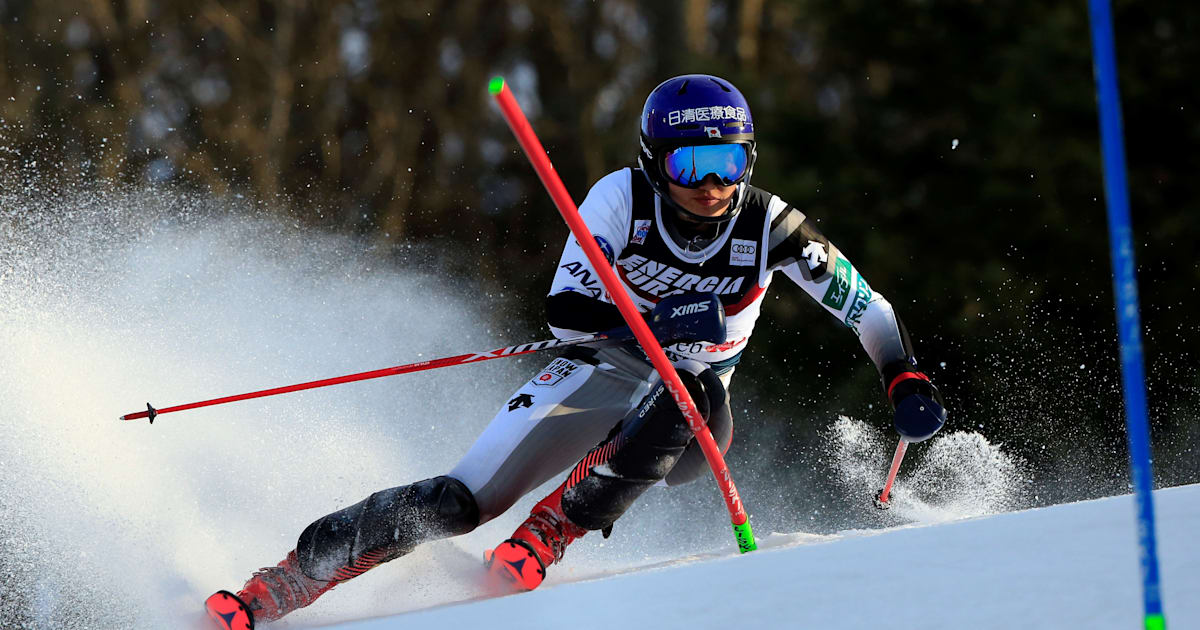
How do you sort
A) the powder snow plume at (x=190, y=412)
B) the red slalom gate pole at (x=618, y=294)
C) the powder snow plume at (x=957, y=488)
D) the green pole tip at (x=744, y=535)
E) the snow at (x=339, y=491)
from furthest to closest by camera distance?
the powder snow plume at (x=957, y=488), the powder snow plume at (x=190, y=412), the green pole tip at (x=744, y=535), the red slalom gate pole at (x=618, y=294), the snow at (x=339, y=491)

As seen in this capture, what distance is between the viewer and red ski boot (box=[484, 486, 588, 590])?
136 inches

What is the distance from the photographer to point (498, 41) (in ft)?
53.5

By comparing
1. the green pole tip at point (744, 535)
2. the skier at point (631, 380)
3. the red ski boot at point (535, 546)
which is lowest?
the green pole tip at point (744, 535)

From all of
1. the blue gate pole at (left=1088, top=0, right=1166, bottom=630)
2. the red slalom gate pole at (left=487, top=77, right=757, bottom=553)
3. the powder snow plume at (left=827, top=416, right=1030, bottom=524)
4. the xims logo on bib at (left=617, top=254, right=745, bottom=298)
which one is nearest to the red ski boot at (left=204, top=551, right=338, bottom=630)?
the red slalom gate pole at (left=487, top=77, right=757, bottom=553)

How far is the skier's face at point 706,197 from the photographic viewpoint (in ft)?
12.2

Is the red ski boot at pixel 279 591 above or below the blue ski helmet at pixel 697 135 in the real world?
below

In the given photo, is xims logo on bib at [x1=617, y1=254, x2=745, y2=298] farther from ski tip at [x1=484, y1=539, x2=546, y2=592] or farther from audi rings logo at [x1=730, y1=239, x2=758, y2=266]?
ski tip at [x1=484, y1=539, x2=546, y2=592]

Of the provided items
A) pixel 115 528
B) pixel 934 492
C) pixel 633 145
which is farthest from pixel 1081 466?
pixel 115 528

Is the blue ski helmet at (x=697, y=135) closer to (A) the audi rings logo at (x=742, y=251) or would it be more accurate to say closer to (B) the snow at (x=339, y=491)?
(A) the audi rings logo at (x=742, y=251)

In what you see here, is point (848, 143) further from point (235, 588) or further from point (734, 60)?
point (235, 588)

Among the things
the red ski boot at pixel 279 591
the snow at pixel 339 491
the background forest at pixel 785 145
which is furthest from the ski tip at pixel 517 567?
the background forest at pixel 785 145

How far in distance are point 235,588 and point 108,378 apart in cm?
160

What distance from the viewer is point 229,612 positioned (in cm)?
344

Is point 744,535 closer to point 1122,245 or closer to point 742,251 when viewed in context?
point 742,251
